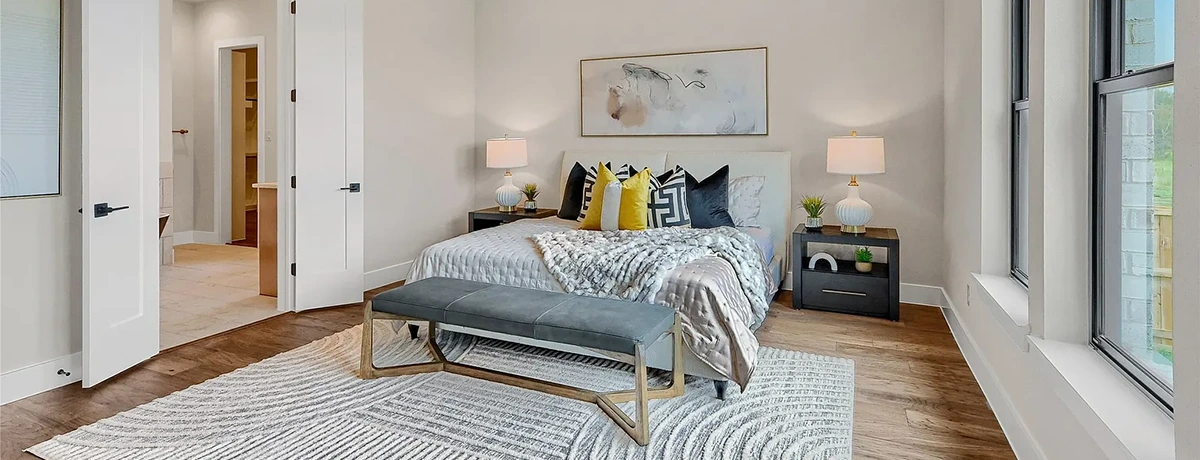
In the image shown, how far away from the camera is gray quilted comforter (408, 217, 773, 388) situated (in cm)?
253

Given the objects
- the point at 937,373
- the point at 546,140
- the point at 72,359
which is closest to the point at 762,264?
the point at 937,373

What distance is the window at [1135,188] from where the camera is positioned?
146 centimetres

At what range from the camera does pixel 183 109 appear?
22.7ft

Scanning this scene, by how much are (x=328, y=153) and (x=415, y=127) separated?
3.22ft

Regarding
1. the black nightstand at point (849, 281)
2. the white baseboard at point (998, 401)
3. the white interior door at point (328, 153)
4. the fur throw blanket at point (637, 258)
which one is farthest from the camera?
the white interior door at point (328, 153)

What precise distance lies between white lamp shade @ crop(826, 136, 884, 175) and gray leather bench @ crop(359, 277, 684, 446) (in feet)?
7.02

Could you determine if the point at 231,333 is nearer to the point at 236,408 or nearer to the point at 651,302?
the point at 236,408

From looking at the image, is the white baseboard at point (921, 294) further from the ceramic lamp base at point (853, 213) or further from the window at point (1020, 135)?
the window at point (1020, 135)

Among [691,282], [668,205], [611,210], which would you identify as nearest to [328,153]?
[611,210]

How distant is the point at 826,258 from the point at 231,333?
368 centimetres

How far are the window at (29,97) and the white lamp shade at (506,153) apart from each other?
289 centimetres

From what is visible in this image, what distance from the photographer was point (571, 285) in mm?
2979

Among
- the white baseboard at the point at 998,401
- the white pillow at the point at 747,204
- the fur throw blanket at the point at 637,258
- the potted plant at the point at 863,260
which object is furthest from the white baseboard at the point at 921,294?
the fur throw blanket at the point at 637,258

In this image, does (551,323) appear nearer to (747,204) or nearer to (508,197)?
(747,204)
